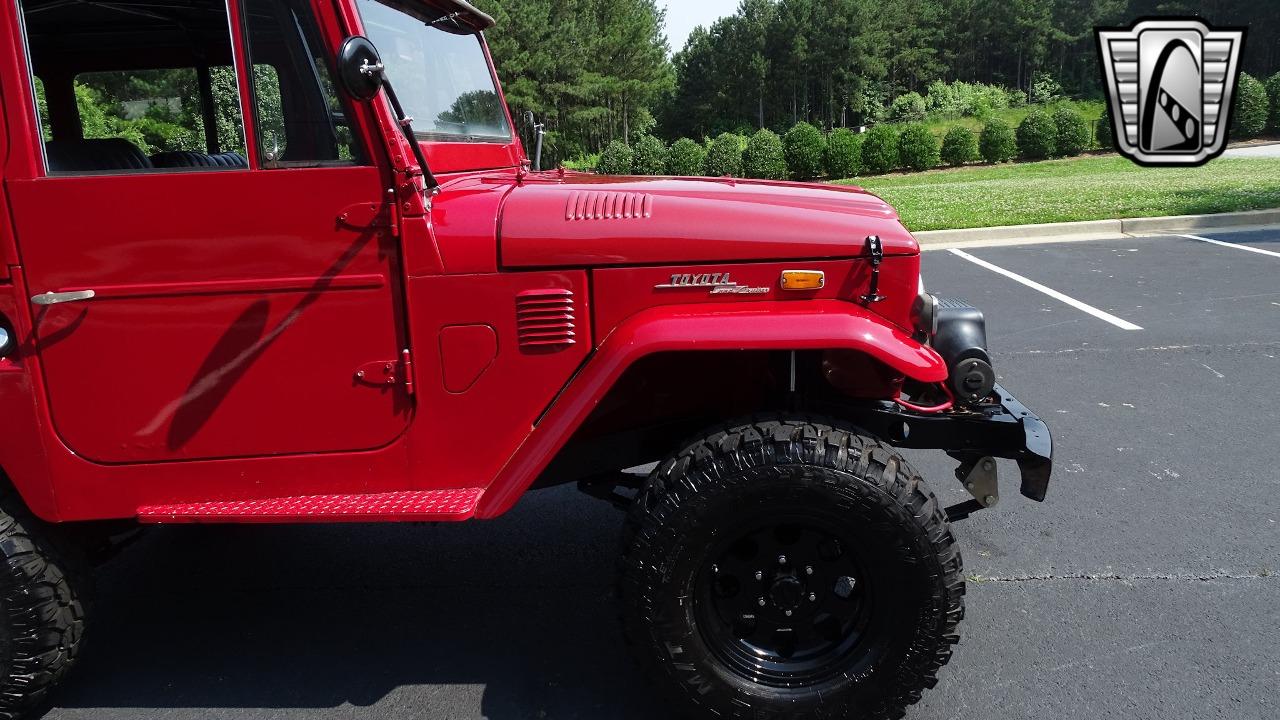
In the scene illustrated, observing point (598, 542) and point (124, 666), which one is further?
point (598, 542)

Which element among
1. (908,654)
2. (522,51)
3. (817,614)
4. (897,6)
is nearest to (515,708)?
(817,614)

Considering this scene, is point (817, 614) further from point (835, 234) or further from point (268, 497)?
point (268, 497)

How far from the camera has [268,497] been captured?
259cm

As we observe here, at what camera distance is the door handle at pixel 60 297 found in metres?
2.36

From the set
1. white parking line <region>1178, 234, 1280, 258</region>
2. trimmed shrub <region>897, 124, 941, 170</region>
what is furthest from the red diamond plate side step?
trimmed shrub <region>897, 124, 941, 170</region>

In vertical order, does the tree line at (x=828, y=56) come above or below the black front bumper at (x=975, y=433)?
above

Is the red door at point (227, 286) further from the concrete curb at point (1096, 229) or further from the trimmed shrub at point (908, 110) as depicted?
the trimmed shrub at point (908, 110)

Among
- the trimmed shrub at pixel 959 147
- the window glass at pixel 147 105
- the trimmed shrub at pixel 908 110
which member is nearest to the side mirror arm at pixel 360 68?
the window glass at pixel 147 105

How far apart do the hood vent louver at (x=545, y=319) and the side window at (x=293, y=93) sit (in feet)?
1.91

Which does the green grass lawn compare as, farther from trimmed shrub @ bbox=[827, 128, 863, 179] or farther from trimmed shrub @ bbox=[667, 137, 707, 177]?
trimmed shrub @ bbox=[667, 137, 707, 177]

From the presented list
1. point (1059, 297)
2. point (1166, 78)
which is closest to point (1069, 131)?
point (1166, 78)

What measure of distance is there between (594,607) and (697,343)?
4.52 feet

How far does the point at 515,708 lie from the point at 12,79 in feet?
7.26

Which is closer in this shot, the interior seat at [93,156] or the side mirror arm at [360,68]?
the side mirror arm at [360,68]
